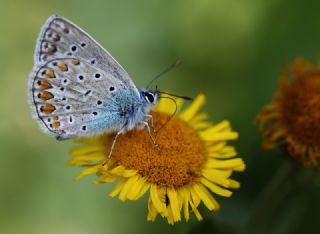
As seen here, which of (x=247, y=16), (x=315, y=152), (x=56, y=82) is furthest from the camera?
(x=247, y=16)

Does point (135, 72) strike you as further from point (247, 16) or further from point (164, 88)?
point (247, 16)

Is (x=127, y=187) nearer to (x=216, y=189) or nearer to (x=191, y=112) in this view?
(x=216, y=189)

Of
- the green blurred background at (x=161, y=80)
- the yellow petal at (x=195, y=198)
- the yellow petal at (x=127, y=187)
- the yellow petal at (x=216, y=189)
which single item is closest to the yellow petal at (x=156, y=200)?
the yellow petal at (x=127, y=187)

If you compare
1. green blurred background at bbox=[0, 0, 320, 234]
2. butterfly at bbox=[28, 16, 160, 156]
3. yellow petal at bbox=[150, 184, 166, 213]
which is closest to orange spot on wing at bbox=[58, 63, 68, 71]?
butterfly at bbox=[28, 16, 160, 156]

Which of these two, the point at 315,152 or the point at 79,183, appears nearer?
the point at 315,152

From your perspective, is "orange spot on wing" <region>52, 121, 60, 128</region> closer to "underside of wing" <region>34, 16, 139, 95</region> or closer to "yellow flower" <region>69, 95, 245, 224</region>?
"yellow flower" <region>69, 95, 245, 224</region>

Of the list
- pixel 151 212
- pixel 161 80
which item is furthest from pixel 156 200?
pixel 161 80

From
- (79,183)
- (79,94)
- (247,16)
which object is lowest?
(79,183)

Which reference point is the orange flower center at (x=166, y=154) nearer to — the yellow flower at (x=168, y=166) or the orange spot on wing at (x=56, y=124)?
the yellow flower at (x=168, y=166)

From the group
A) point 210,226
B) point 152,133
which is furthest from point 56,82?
point 210,226
